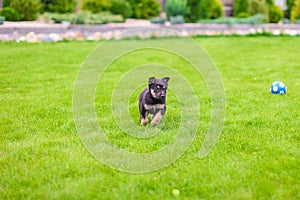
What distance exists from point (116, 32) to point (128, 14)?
8.83 ft

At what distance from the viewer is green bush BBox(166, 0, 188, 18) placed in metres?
14.8

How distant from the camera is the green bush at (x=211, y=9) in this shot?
15609mm

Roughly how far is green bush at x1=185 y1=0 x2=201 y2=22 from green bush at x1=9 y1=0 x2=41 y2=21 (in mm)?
5834

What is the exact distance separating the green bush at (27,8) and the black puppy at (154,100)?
970 cm

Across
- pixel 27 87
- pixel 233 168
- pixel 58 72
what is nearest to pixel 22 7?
pixel 58 72

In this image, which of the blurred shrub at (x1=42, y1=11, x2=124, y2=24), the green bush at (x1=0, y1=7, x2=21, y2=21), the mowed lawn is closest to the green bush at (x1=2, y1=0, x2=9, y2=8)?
the green bush at (x1=0, y1=7, x2=21, y2=21)

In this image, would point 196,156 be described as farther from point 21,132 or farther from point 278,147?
point 21,132

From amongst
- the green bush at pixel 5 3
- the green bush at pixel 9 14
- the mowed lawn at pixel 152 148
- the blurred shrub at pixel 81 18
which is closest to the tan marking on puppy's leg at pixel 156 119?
the mowed lawn at pixel 152 148

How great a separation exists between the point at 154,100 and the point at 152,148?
74 cm

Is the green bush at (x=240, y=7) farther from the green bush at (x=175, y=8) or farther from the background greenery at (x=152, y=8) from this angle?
the green bush at (x=175, y=8)

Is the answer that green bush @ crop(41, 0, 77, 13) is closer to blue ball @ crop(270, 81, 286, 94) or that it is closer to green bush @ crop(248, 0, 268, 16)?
green bush @ crop(248, 0, 268, 16)

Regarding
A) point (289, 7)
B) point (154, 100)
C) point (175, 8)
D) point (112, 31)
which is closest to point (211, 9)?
point (175, 8)

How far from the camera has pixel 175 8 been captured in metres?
14.8

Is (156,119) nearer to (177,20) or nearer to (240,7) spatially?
(177,20)
